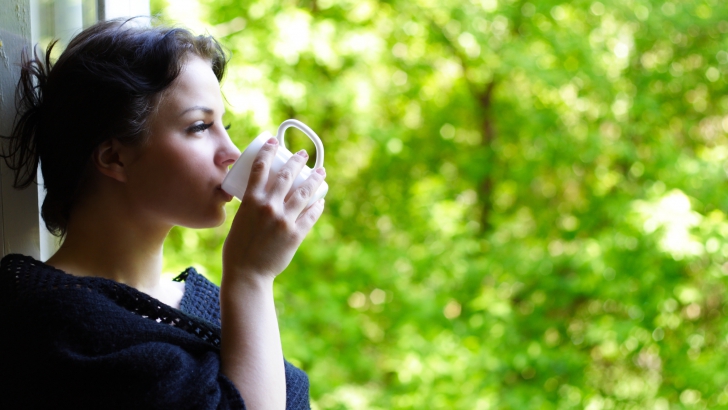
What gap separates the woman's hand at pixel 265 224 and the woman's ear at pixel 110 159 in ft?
0.52

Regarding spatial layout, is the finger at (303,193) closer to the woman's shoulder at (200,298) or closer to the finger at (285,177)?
the finger at (285,177)

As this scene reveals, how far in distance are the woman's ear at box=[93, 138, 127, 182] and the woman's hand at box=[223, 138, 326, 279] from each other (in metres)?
0.16

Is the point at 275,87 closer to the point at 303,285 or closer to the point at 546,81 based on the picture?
the point at 303,285

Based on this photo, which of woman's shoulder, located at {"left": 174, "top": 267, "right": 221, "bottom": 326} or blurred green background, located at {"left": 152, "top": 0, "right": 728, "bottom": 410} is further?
blurred green background, located at {"left": 152, "top": 0, "right": 728, "bottom": 410}

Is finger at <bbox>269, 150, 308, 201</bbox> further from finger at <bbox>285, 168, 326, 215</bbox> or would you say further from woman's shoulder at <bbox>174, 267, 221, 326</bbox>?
woman's shoulder at <bbox>174, 267, 221, 326</bbox>

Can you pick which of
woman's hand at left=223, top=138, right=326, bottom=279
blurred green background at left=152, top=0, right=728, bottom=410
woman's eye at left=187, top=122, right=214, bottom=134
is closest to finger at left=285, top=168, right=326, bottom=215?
woman's hand at left=223, top=138, right=326, bottom=279

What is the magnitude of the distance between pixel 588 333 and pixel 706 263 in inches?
21.0

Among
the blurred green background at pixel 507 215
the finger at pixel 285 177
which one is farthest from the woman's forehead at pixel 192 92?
the blurred green background at pixel 507 215

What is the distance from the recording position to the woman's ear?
72 centimetres

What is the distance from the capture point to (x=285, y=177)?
2.29 ft

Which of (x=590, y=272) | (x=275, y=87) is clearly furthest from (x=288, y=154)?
(x=590, y=272)

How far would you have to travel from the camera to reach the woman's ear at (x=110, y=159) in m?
0.72

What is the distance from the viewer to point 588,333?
244cm

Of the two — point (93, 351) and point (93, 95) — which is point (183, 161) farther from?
point (93, 351)
